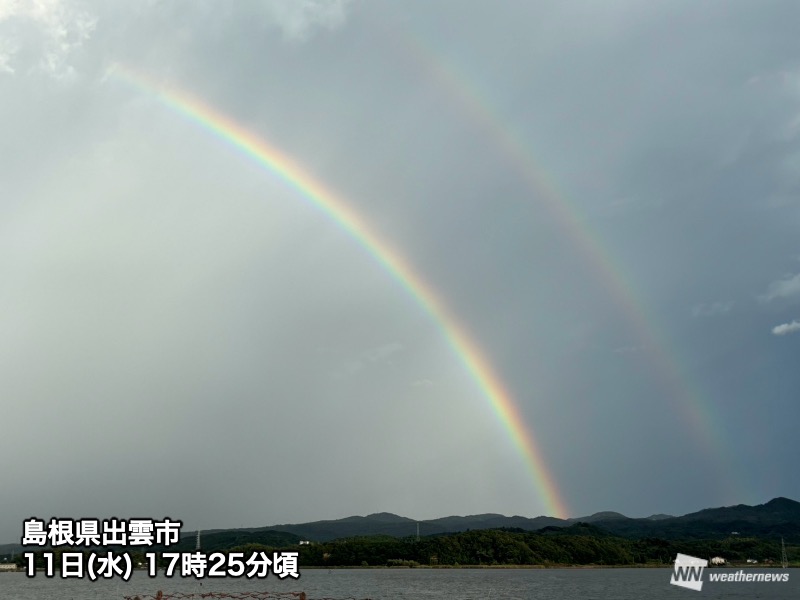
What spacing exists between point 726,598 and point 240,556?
144582 mm

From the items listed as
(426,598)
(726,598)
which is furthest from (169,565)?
(726,598)

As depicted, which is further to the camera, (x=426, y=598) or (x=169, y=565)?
(x=426, y=598)

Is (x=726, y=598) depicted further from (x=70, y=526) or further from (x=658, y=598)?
(x=70, y=526)

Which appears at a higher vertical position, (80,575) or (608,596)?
(80,575)

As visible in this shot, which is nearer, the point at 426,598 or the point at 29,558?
the point at 29,558

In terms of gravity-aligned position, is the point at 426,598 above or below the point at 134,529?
below

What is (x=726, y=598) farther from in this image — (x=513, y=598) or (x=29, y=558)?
(x=29, y=558)

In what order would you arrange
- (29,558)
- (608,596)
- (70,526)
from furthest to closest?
1. (608,596)
2. (29,558)
3. (70,526)

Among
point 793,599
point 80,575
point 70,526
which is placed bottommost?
point 793,599

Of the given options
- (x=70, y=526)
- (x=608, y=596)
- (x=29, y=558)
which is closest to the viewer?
(x=70, y=526)

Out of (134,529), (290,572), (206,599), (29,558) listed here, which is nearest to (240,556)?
(290,572)

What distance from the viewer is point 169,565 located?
3076 inches

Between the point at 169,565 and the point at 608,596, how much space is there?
425ft

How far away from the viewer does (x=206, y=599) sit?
18212 cm
